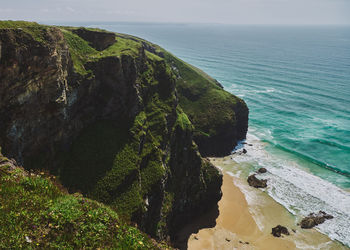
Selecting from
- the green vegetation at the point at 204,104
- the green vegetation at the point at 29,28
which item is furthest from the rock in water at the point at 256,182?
the green vegetation at the point at 29,28

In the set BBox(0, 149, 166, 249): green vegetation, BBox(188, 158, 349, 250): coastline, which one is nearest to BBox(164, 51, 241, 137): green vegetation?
BBox(188, 158, 349, 250): coastline

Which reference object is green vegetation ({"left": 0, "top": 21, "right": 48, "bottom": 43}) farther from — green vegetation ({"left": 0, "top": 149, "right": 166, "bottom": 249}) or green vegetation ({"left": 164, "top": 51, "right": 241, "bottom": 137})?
green vegetation ({"left": 164, "top": 51, "right": 241, "bottom": 137})

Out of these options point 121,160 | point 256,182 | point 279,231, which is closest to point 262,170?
point 256,182

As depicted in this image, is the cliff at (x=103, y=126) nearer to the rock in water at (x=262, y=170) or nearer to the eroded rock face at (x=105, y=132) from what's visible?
the eroded rock face at (x=105, y=132)

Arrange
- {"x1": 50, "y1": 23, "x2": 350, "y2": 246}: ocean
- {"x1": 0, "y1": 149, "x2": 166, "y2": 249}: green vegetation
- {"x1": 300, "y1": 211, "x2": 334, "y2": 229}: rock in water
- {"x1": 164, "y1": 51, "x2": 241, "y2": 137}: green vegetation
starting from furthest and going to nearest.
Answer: {"x1": 164, "y1": 51, "x2": 241, "y2": 137}: green vegetation, {"x1": 50, "y1": 23, "x2": 350, "y2": 246}: ocean, {"x1": 300, "y1": 211, "x2": 334, "y2": 229}: rock in water, {"x1": 0, "y1": 149, "x2": 166, "y2": 249}: green vegetation

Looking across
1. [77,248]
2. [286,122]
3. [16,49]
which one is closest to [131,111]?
[16,49]

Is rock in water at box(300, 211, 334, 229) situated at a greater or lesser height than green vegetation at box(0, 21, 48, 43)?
lesser

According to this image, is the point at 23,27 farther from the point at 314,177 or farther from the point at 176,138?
the point at 314,177
